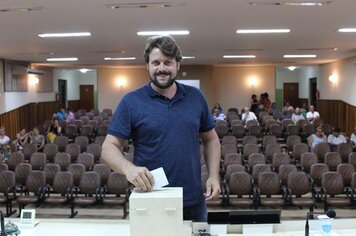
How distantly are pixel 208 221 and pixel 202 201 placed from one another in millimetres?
212

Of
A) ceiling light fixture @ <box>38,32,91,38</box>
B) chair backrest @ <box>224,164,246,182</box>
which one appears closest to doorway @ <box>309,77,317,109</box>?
chair backrest @ <box>224,164,246,182</box>

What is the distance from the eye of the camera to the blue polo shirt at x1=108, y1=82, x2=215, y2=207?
1.88 meters

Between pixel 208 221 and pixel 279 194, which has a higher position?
pixel 208 221

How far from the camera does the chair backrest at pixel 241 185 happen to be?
7.55 m

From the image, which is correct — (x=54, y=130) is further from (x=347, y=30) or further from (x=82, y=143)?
(x=347, y=30)

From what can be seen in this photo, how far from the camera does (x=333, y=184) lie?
295 inches

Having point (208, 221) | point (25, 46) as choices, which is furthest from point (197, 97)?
point (25, 46)

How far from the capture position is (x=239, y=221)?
7.57 feet

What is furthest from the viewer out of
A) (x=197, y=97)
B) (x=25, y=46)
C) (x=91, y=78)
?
(x=91, y=78)

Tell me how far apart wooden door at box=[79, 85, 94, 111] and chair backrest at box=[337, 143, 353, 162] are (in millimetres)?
19963

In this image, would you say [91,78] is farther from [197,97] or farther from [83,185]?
[197,97]

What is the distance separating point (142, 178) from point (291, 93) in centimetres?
2627

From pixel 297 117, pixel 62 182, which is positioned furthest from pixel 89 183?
pixel 297 117

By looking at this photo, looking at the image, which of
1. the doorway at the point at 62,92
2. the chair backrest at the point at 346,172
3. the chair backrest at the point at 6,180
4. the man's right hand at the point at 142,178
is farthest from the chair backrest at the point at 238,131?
the doorway at the point at 62,92
